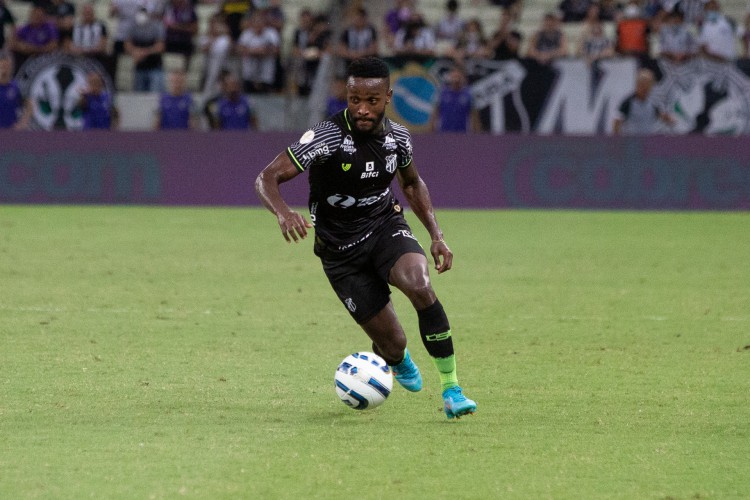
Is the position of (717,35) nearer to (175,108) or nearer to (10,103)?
(175,108)

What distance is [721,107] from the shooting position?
21.2 m

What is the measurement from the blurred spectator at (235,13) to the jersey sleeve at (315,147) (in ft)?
53.9

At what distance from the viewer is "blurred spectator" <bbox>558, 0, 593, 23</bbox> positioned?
2358 centimetres

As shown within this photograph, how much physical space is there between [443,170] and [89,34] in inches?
288

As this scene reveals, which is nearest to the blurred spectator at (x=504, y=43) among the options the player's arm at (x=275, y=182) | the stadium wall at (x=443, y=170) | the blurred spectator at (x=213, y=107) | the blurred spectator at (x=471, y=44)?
the blurred spectator at (x=471, y=44)

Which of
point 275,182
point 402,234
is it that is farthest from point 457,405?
point 275,182

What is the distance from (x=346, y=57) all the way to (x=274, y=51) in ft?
4.22

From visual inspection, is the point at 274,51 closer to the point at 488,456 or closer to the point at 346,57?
the point at 346,57

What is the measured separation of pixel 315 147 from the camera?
23.4 feet

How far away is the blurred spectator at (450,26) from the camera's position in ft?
76.0

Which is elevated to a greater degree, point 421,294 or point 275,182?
point 275,182

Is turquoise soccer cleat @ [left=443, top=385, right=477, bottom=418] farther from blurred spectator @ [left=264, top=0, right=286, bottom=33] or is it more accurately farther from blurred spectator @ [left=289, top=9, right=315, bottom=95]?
blurred spectator @ [left=264, top=0, right=286, bottom=33]

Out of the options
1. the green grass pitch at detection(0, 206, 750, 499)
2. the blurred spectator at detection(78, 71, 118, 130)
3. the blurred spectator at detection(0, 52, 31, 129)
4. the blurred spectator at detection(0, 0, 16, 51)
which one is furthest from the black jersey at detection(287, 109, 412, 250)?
the blurred spectator at detection(0, 0, 16, 51)

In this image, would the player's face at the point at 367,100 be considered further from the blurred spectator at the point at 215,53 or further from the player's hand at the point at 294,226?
the blurred spectator at the point at 215,53
